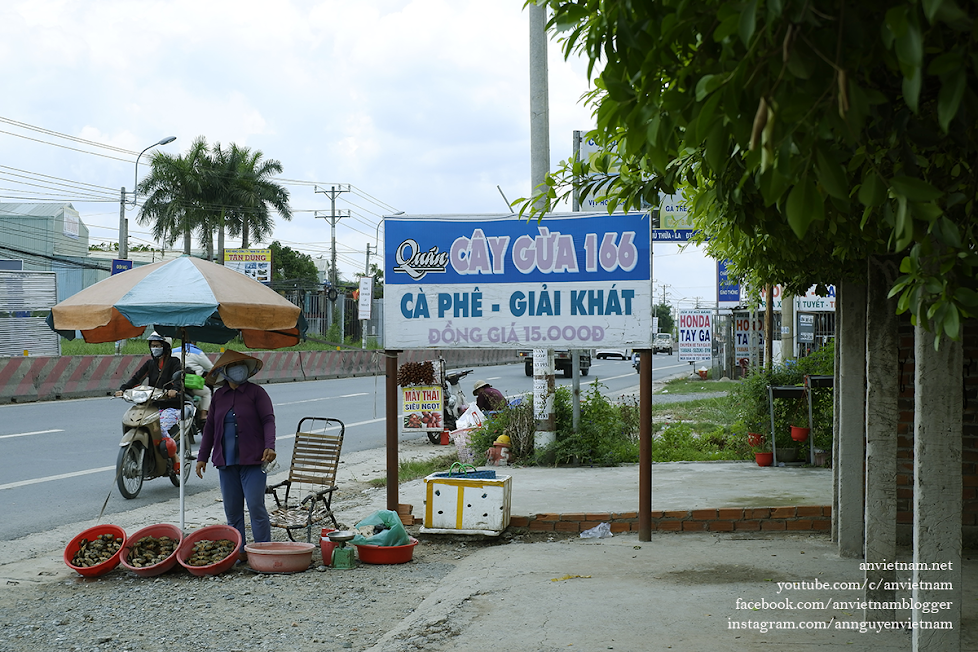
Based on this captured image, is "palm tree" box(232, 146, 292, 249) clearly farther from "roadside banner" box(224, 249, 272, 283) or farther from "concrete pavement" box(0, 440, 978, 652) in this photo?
"concrete pavement" box(0, 440, 978, 652)

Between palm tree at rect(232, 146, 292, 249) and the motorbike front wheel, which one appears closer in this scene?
the motorbike front wheel

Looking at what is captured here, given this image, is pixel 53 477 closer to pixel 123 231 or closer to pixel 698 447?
pixel 698 447

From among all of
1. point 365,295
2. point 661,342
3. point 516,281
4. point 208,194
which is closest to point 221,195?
point 208,194

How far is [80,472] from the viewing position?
11.3 meters

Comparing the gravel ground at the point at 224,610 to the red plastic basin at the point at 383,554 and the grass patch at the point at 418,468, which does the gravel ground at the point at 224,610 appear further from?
the grass patch at the point at 418,468

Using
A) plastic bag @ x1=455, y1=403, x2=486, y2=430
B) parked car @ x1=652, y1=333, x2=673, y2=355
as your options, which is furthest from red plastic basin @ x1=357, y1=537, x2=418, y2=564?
plastic bag @ x1=455, y1=403, x2=486, y2=430

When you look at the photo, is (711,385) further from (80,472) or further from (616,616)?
(616,616)

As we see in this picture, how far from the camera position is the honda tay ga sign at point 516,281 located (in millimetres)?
7949

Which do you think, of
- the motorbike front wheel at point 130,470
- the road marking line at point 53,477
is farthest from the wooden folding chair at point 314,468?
the road marking line at point 53,477

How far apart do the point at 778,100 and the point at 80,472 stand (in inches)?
443

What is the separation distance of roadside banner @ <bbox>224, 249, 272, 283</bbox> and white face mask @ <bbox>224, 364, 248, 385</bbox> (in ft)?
175

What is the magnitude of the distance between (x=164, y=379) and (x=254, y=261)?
52829 millimetres

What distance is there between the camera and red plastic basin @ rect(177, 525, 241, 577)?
6.56m

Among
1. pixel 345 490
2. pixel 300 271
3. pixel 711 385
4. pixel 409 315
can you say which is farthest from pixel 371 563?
pixel 300 271
